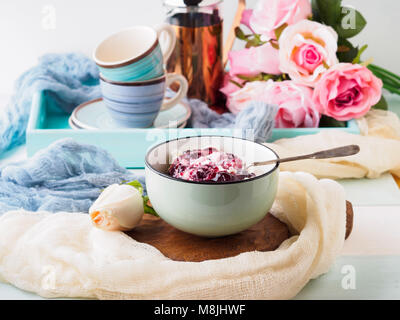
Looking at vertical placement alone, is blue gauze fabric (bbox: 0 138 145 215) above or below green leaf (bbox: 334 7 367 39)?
below

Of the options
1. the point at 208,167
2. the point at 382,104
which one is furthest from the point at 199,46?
the point at 208,167

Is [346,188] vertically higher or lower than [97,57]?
lower

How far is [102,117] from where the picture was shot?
1020 mm

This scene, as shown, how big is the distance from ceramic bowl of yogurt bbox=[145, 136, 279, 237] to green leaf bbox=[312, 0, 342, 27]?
538 millimetres

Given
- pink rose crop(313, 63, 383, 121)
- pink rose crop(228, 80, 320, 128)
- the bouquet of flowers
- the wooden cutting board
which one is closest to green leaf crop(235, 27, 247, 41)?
the bouquet of flowers

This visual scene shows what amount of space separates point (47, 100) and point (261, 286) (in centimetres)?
73

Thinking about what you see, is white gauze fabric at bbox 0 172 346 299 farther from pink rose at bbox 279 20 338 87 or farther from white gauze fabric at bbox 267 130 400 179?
pink rose at bbox 279 20 338 87

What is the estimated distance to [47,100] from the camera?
1119 millimetres

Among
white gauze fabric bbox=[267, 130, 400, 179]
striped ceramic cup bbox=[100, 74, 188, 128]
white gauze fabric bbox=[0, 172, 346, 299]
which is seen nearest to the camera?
white gauze fabric bbox=[0, 172, 346, 299]

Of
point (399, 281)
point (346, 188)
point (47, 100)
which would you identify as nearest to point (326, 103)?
point (346, 188)

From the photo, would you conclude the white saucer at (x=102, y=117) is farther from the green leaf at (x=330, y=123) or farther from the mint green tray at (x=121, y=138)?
the green leaf at (x=330, y=123)

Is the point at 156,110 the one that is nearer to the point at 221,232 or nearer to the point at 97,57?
the point at 97,57

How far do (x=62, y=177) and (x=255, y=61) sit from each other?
18.9 inches

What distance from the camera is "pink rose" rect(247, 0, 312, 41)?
41.4 inches
